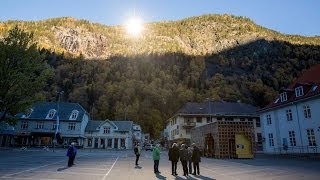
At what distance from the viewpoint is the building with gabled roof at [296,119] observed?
111ft

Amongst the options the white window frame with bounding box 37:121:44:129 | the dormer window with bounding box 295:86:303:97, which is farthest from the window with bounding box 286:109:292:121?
the white window frame with bounding box 37:121:44:129

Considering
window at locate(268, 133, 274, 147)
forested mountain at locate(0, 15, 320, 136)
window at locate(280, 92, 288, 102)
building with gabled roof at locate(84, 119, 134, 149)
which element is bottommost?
window at locate(268, 133, 274, 147)

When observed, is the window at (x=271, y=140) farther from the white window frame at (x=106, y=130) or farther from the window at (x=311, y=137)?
the white window frame at (x=106, y=130)

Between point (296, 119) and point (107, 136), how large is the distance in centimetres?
5365

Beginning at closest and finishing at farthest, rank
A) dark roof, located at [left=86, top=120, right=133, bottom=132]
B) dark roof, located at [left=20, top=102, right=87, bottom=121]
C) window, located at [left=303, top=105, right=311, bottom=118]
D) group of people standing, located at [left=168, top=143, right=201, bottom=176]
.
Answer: group of people standing, located at [left=168, top=143, right=201, bottom=176], window, located at [left=303, top=105, right=311, bottom=118], dark roof, located at [left=20, top=102, right=87, bottom=121], dark roof, located at [left=86, top=120, right=133, bottom=132]

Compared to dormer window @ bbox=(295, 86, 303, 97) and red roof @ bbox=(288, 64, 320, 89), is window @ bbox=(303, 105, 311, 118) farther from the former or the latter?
red roof @ bbox=(288, 64, 320, 89)

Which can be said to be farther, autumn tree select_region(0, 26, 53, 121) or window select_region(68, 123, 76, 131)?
window select_region(68, 123, 76, 131)

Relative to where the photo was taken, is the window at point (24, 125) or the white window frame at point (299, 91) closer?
the white window frame at point (299, 91)

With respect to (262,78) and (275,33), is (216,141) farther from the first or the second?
(275,33)

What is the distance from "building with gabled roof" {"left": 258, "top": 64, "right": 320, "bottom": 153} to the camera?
3397 centimetres

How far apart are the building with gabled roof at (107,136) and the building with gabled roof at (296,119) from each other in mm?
44307

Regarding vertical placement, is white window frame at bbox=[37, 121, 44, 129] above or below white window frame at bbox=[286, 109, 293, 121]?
above

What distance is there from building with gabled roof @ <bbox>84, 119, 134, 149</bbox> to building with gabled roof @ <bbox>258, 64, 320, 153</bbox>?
145ft

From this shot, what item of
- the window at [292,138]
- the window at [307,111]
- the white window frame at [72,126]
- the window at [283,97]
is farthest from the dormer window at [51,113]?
the window at [307,111]
